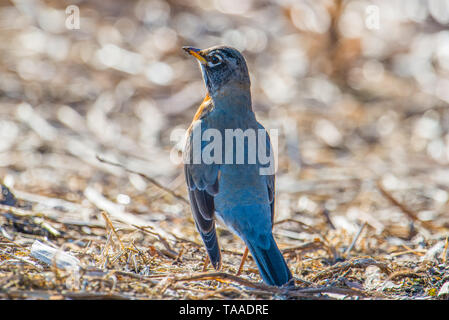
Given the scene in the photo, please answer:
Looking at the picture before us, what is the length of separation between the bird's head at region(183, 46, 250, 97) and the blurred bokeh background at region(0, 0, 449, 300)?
160 cm

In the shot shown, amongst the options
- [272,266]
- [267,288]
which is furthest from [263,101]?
[267,288]

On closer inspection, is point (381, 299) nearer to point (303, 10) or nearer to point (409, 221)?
point (409, 221)

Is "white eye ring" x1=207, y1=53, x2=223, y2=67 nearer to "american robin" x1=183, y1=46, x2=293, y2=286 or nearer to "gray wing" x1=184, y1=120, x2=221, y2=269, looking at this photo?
"american robin" x1=183, y1=46, x2=293, y2=286

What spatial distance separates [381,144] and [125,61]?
16.4 feet

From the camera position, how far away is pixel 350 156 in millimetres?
9477

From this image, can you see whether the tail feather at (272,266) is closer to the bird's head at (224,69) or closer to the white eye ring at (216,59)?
the bird's head at (224,69)

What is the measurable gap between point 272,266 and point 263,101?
21.7 ft

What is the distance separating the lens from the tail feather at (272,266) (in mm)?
4570

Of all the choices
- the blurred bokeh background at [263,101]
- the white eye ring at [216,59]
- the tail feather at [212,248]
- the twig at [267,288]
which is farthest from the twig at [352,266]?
the white eye ring at [216,59]

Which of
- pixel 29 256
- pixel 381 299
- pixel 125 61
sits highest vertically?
pixel 125 61

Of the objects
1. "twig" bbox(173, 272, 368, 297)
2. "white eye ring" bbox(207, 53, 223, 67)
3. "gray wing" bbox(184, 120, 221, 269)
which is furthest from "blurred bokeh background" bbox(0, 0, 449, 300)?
"twig" bbox(173, 272, 368, 297)

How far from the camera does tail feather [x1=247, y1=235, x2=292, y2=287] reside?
15.0 feet
